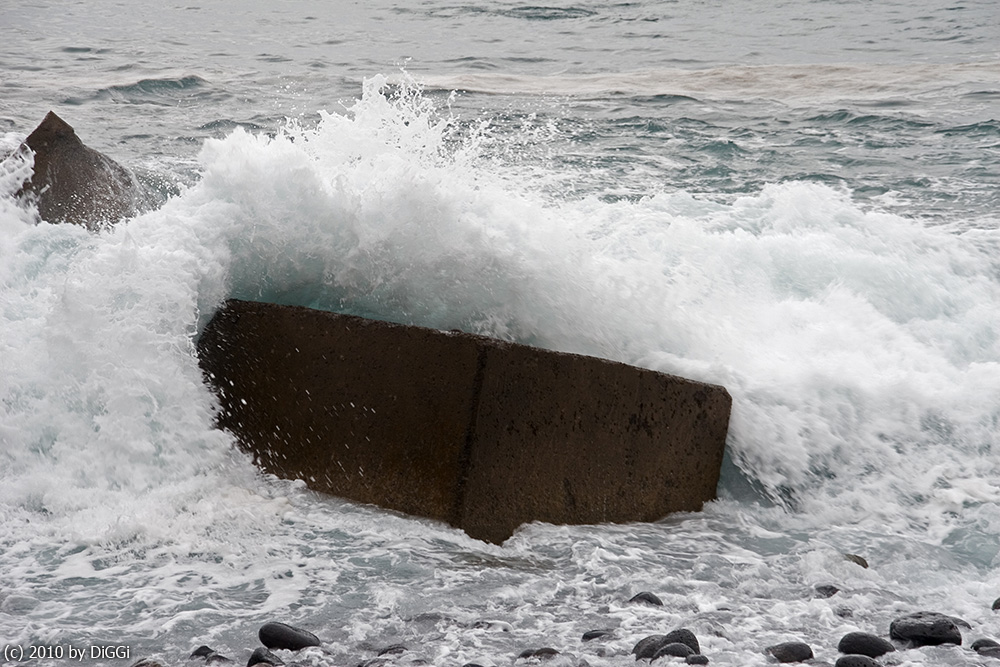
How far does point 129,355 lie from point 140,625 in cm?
123

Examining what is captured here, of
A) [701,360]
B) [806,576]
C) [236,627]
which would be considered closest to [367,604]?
[236,627]

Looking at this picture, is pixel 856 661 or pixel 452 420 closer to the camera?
pixel 856 661

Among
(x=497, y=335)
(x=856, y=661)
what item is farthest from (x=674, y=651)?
(x=497, y=335)

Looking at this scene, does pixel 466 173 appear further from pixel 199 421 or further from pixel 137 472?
pixel 137 472

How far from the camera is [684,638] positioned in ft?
8.55

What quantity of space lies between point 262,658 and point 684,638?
1.14 metres

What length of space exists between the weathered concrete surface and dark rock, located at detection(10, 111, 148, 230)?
5.62ft

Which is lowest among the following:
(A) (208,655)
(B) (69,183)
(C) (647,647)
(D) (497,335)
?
(A) (208,655)

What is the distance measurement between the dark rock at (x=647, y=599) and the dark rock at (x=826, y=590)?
530 millimetres

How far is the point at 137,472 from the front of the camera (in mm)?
3428

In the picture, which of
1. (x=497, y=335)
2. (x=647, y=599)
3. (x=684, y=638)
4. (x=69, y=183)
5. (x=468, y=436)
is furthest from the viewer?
(x=69, y=183)

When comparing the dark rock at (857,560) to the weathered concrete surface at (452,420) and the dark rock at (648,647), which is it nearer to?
the weathered concrete surface at (452,420)

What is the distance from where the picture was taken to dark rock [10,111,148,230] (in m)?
4.83

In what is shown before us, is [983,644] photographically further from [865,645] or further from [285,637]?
[285,637]
